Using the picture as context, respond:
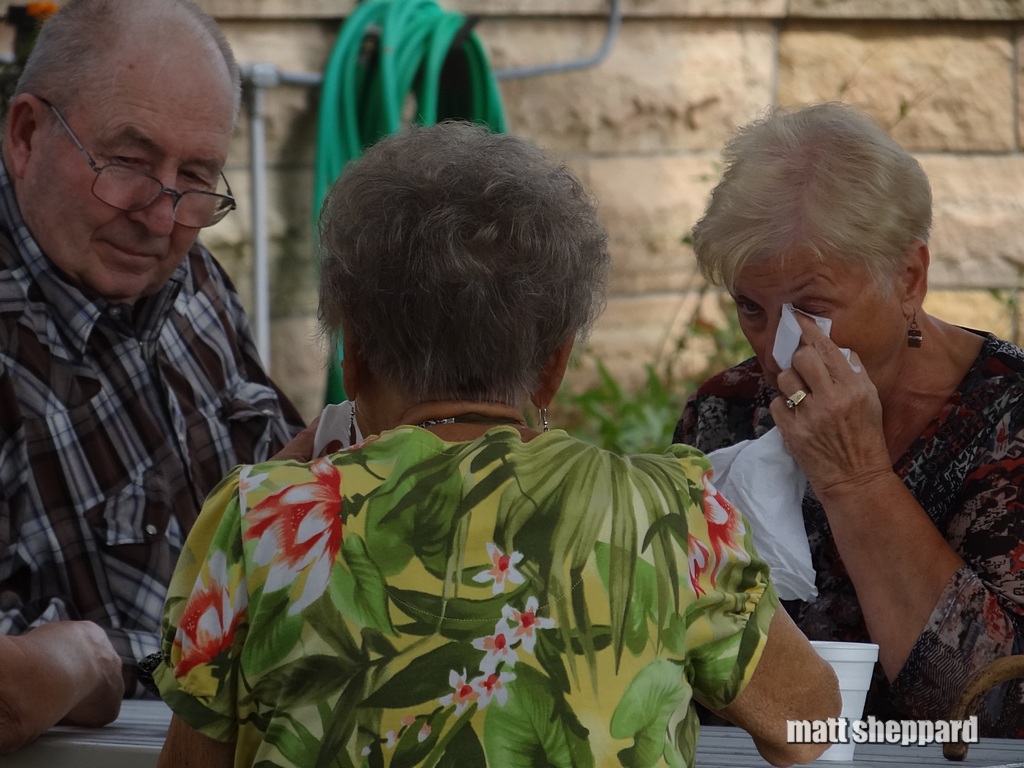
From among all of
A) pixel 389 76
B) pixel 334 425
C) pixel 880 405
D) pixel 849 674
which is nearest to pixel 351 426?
pixel 334 425

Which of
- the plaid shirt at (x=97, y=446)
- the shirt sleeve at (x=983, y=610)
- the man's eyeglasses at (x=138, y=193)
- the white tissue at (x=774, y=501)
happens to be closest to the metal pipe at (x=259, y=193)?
the plaid shirt at (x=97, y=446)

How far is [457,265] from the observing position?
1.54 meters

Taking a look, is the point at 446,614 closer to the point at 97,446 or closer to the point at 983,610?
the point at 983,610

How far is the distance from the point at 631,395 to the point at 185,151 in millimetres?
2563

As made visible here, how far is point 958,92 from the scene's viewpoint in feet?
16.8

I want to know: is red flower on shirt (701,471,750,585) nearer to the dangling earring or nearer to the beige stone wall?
the dangling earring

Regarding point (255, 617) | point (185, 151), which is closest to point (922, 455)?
point (255, 617)

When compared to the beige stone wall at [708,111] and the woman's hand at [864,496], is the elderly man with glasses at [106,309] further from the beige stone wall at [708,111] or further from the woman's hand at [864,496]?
the beige stone wall at [708,111]

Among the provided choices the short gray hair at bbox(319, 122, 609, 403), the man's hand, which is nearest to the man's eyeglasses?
the man's hand

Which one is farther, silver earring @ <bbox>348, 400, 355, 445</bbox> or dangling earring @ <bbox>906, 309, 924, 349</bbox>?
dangling earring @ <bbox>906, 309, 924, 349</bbox>

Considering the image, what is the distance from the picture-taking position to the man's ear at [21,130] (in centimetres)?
262

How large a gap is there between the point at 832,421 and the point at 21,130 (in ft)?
5.28

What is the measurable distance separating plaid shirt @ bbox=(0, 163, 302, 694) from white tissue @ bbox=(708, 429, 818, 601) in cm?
107

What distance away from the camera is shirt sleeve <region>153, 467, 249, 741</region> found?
4.76ft
